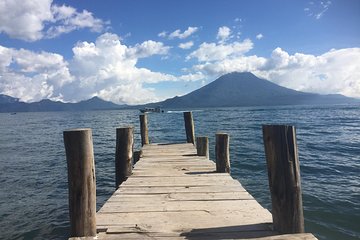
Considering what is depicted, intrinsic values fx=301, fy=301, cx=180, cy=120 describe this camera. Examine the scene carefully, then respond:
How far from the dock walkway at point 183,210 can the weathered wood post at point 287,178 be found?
248mm

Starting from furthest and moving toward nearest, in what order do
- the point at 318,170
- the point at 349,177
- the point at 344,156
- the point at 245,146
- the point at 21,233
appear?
the point at 245,146
the point at 344,156
the point at 318,170
the point at 349,177
the point at 21,233

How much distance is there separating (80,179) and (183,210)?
2.05 metres

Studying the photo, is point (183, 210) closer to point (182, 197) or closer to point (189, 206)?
point (189, 206)

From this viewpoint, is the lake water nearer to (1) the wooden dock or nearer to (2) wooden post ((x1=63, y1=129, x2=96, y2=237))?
(1) the wooden dock

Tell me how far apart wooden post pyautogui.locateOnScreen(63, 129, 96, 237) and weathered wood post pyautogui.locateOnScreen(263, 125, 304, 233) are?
257cm

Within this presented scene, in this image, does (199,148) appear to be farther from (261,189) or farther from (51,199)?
(51,199)

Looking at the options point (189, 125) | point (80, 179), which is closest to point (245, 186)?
point (189, 125)

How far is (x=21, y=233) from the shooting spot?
Result: 10.0 m

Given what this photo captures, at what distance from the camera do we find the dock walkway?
435cm

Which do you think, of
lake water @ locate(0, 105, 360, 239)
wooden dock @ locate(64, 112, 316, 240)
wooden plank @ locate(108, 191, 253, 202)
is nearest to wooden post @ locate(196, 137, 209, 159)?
lake water @ locate(0, 105, 360, 239)

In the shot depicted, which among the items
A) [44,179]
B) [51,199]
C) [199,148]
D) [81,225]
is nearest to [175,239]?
[81,225]

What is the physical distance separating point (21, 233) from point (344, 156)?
19.2 metres

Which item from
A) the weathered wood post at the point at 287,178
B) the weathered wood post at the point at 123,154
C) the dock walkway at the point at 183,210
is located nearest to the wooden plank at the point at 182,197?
the dock walkway at the point at 183,210

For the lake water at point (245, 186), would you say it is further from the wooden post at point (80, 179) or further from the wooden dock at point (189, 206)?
the wooden post at point (80, 179)
